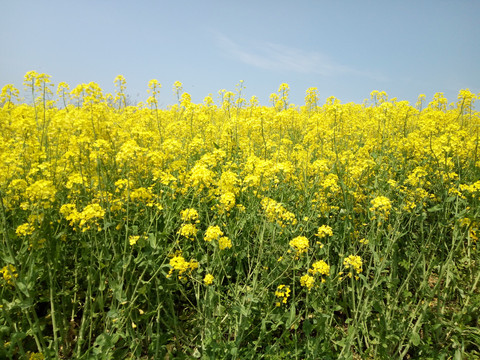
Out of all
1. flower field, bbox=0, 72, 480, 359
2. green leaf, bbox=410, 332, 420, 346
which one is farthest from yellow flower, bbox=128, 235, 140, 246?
green leaf, bbox=410, 332, 420, 346

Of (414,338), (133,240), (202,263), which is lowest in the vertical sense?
(414,338)

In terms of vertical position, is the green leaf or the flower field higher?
the flower field

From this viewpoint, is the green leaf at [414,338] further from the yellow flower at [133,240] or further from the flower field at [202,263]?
the yellow flower at [133,240]

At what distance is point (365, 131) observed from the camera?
5.30m

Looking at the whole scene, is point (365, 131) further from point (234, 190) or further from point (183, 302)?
point (183, 302)

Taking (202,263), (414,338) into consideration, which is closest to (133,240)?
(202,263)

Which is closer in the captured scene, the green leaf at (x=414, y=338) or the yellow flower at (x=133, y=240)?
the yellow flower at (x=133, y=240)

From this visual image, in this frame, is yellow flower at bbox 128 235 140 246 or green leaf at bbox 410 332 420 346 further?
green leaf at bbox 410 332 420 346

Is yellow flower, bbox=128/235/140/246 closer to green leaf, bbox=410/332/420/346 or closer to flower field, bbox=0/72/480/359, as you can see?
flower field, bbox=0/72/480/359

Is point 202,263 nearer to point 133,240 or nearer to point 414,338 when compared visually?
point 133,240

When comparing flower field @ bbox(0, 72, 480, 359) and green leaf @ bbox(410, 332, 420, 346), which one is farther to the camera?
green leaf @ bbox(410, 332, 420, 346)

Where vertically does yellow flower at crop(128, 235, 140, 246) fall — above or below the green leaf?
above

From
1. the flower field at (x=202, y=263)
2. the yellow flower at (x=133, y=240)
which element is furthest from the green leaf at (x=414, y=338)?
the yellow flower at (x=133, y=240)

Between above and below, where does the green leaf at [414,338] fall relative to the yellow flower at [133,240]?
below
